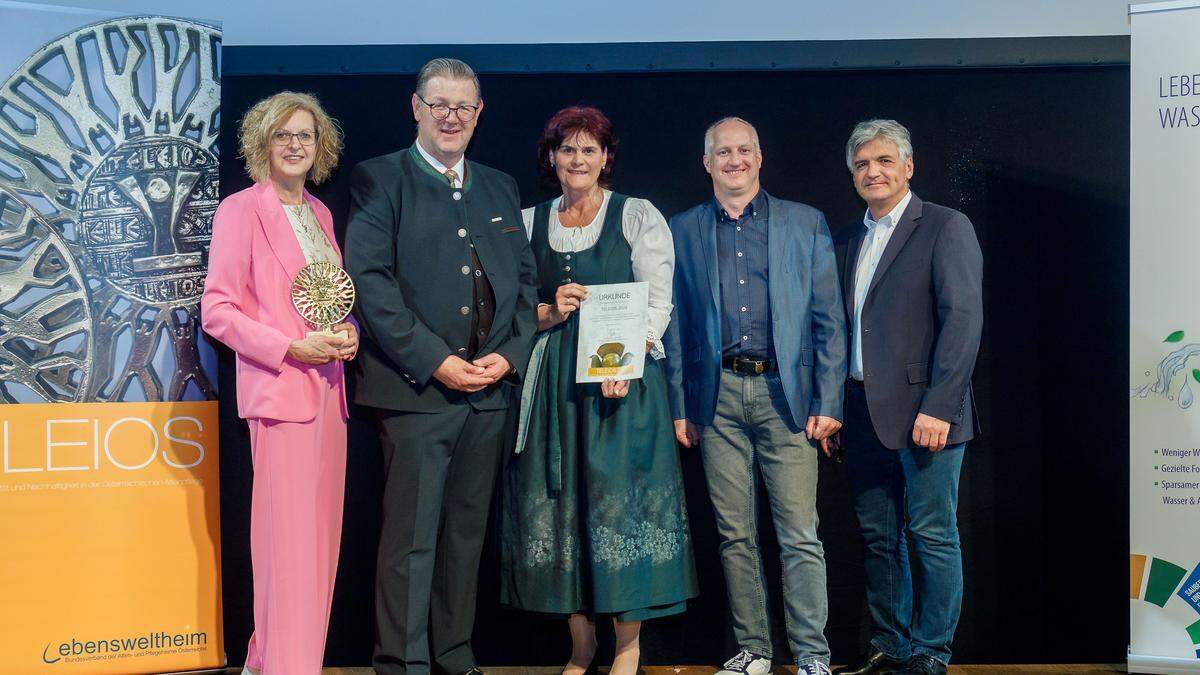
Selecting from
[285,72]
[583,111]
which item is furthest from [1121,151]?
[285,72]

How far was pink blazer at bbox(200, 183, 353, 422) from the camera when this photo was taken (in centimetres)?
294

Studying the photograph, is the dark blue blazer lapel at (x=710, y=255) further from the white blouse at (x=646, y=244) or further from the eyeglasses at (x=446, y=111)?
the eyeglasses at (x=446, y=111)

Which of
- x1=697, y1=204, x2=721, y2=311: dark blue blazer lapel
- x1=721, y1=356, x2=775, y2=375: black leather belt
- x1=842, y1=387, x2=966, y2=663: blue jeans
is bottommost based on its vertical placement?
x1=842, y1=387, x2=966, y2=663: blue jeans

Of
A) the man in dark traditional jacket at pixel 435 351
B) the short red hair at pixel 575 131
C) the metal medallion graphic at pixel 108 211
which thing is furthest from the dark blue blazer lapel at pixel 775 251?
the metal medallion graphic at pixel 108 211

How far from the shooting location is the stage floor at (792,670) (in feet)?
11.8

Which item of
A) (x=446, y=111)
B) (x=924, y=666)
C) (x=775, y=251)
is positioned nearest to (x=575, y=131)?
(x=446, y=111)

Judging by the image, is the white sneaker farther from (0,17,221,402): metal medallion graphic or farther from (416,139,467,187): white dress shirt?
(0,17,221,402): metal medallion graphic

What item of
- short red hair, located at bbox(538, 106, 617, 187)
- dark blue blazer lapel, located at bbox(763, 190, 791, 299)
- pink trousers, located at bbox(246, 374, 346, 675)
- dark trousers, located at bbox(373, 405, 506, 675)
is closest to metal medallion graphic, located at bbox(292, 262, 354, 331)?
pink trousers, located at bbox(246, 374, 346, 675)

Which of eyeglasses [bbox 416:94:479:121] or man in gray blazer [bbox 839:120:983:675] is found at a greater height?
eyeglasses [bbox 416:94:479:121]

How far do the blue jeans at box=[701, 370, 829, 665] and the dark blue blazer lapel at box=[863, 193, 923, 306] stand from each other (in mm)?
466

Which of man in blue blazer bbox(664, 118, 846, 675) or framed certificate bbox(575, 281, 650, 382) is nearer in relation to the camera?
framed certificate bbox(575, 281, 650, 382)

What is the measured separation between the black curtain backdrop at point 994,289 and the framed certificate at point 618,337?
2.31ft

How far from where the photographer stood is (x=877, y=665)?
134 inches

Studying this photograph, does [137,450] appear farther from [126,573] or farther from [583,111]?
[583,111]
